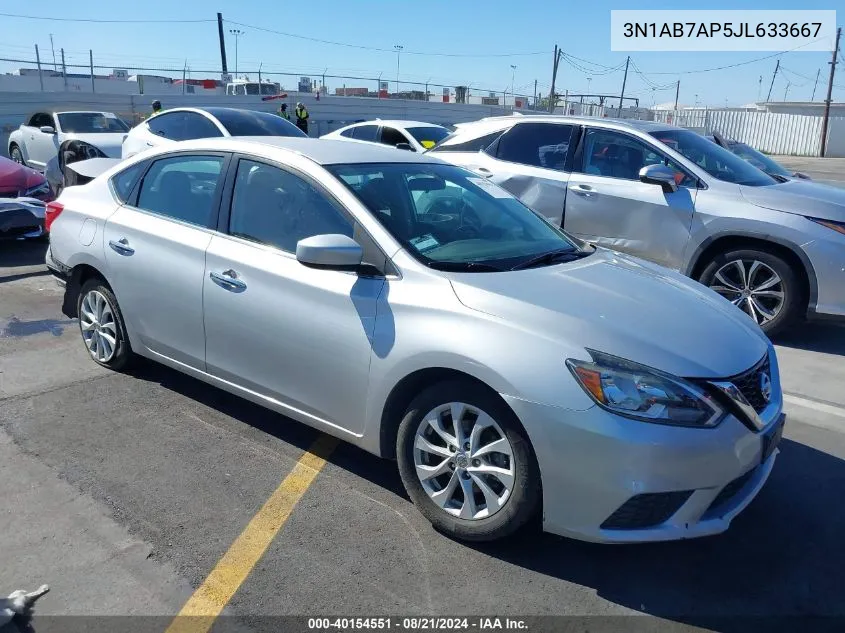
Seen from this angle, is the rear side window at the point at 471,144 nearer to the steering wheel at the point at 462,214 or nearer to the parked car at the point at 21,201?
the steering wheel at the point at 462,214

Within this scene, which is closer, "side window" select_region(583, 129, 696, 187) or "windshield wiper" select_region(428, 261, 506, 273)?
"windshield wiper" select_region(428, 261, 506, 273)

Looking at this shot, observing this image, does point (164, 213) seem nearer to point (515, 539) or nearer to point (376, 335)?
point (376, 335)

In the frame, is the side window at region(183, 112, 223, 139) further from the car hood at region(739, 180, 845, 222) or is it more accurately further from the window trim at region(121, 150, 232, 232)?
the car hood at region(739, 180, 845, 222)

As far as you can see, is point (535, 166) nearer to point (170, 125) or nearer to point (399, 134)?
point (170, 125)

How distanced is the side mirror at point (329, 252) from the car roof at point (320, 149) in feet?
2.26

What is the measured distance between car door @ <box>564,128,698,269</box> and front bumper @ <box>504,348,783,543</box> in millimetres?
3907

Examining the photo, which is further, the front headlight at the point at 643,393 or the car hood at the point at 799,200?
the car hood at the point at 799,200

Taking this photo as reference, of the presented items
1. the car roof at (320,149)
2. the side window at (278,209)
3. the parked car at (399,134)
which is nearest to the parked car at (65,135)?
the parked car at (399,134)

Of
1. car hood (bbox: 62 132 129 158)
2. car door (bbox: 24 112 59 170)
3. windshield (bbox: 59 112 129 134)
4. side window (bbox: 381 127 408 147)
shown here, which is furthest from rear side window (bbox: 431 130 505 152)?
car door (bbox: 24 112 59 170)

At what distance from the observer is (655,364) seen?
2.81 metres

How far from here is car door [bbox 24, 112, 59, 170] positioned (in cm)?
1478

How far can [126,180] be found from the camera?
15.7 ft

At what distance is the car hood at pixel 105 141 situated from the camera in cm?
1275

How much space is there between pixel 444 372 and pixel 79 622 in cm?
167
